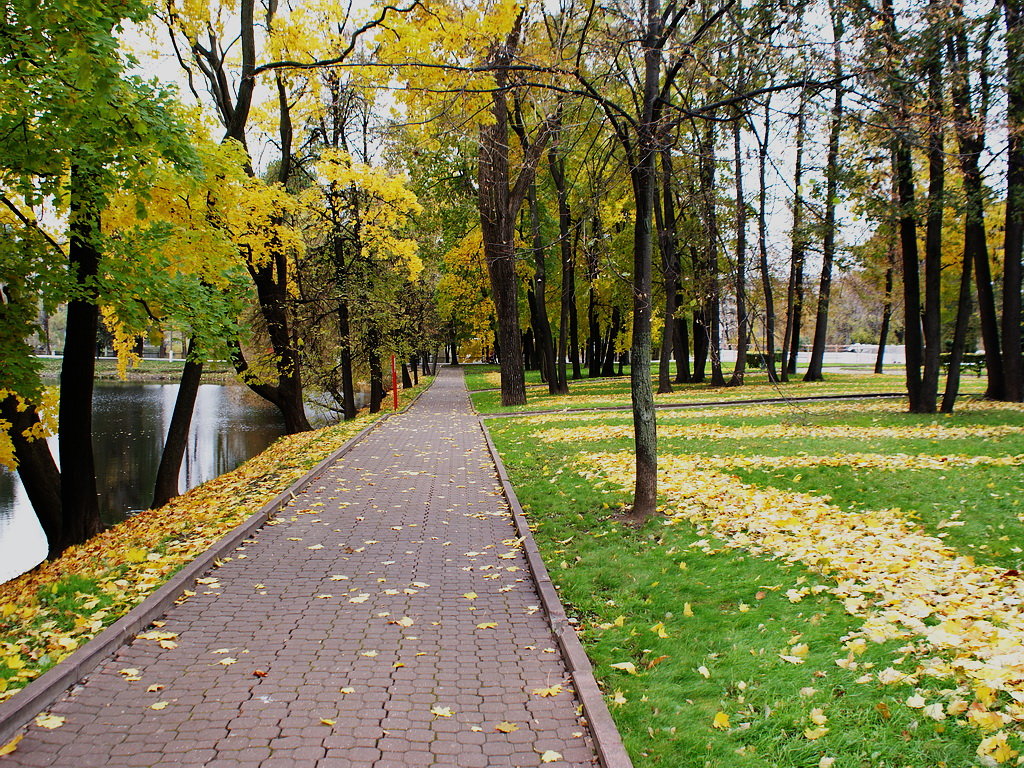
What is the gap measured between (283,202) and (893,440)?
12425 mm

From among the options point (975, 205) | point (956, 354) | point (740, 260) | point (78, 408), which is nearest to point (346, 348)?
point (78, 408)

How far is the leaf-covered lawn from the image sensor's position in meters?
4.39

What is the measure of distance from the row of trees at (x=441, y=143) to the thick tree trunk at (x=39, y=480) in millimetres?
45

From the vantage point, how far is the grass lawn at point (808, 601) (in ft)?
10.2

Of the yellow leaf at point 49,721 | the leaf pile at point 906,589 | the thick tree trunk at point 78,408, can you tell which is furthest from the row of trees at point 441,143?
the yellow leaf at point 49,721

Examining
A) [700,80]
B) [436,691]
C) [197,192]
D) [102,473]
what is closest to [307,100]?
[197,192]

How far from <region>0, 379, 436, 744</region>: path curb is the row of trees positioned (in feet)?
9.77

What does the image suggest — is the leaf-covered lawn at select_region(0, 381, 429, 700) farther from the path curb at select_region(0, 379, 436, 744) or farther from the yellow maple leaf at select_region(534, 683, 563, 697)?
the yellow maple leaf at select_region(534, 683, 563, 697)

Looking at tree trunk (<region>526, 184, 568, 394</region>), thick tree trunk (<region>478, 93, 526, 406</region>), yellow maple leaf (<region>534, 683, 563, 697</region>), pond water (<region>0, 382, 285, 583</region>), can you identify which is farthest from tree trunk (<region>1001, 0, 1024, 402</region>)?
pond water (<region>0, 382, 285, 583</region>)

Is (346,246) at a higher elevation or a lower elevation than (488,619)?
higher

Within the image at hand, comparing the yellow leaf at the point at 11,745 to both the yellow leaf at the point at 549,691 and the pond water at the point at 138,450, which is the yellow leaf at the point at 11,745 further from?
the pond water at the point at 138,450

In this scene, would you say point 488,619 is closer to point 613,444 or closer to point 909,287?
point 613,444

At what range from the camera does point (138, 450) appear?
69.1 ft

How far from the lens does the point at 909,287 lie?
42.5ft
